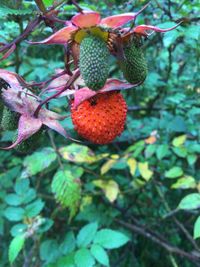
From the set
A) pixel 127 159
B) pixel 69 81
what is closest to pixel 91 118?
pixel 69 81

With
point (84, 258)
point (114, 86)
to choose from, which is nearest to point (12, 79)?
point (114, 86)

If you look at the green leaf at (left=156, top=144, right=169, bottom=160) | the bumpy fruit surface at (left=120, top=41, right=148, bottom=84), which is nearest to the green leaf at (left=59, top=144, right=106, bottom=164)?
the green leaf at (left=156, top=144, right=169, bottom=160)

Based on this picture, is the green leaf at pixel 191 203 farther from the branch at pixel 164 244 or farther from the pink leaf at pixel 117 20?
the pink leaf at pixel 117 20

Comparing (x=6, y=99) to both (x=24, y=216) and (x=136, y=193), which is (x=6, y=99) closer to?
(x=24, y=216)

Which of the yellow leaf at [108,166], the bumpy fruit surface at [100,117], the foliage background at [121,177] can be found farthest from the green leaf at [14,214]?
the bumpy fruit surface at [100,117]

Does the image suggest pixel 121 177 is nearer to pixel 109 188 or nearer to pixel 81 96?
pixel 109 188

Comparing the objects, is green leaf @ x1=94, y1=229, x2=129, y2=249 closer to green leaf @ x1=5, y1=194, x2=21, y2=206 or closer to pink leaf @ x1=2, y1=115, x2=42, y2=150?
green leaf @ x1=5, y1=194, x2=21, y2=206
